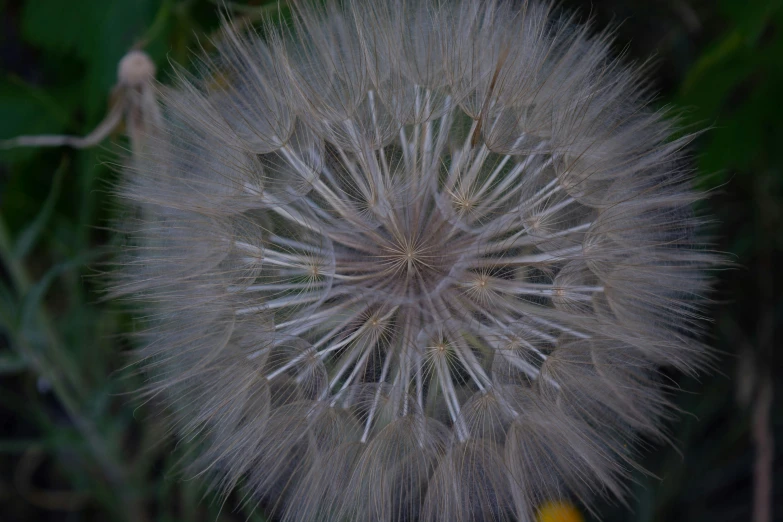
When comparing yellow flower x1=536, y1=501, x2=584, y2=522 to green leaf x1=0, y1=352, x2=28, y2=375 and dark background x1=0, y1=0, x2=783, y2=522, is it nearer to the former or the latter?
dark background x1=0, y1=0, x2=783, y2=522

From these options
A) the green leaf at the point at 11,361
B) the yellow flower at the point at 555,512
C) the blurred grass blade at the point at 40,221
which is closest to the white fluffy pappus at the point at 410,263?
the yellow flower at the point at 555,512

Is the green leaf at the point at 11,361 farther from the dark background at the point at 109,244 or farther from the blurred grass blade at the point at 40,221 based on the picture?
the blurred grass blade at the point at 40,221

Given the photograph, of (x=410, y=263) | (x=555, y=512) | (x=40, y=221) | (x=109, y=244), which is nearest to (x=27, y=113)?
(x=40, y=221)

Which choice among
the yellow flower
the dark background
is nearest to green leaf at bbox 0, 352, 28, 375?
the dark background

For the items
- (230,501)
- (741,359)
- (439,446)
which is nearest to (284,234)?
(439,446)

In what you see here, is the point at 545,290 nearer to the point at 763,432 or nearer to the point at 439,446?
the point at 439,446

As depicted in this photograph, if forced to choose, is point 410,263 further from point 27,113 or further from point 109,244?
point 27,113
